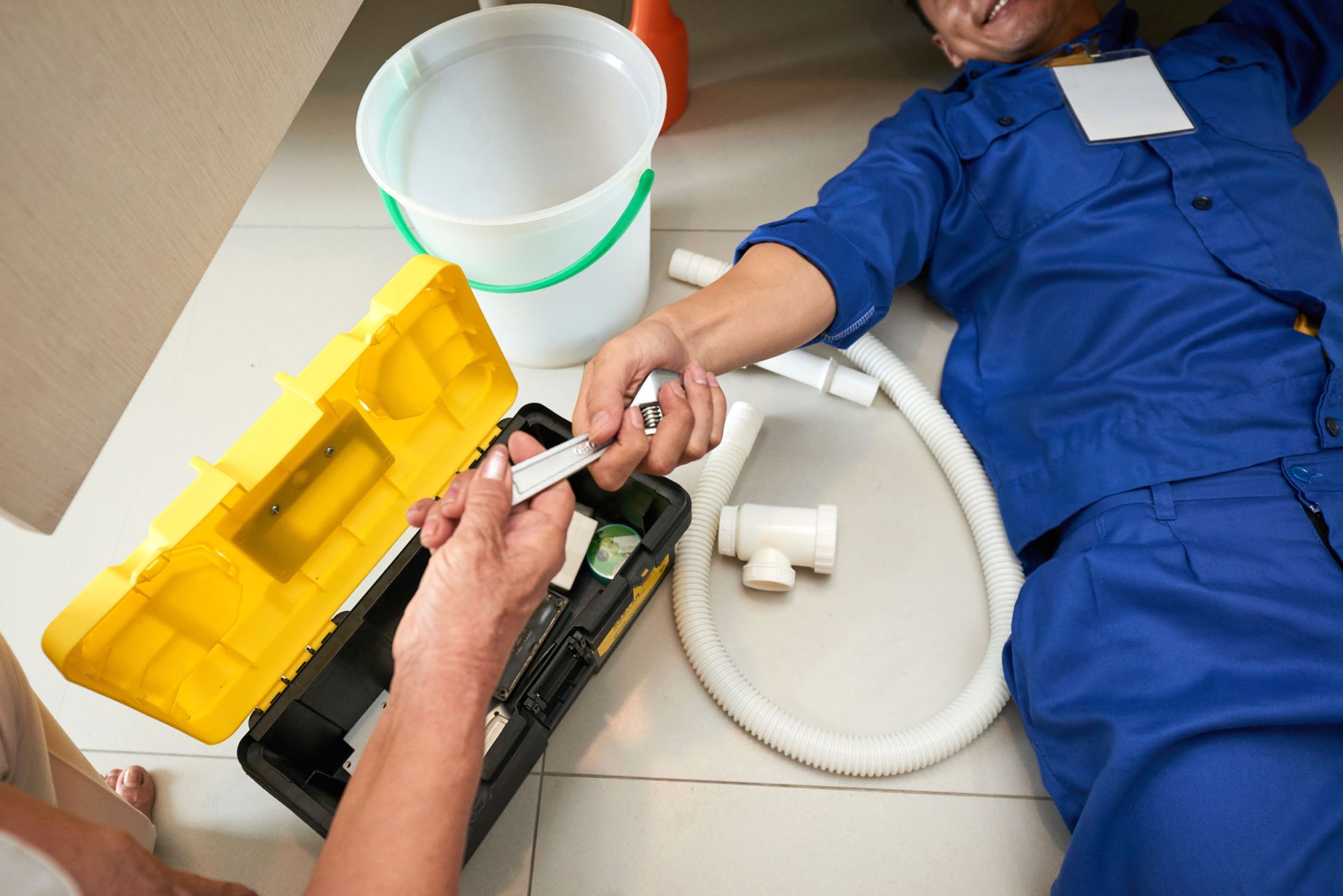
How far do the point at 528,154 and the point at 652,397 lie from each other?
49 centimetres

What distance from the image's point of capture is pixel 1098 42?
100cm

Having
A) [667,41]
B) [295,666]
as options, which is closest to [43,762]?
[295,666]

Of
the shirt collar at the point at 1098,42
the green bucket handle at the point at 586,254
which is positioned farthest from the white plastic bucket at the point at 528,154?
the shirt collar at the point at 1098,42

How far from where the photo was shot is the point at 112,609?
581 mm

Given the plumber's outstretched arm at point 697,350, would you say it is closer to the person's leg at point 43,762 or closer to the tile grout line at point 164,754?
the person's leg at point 43,762

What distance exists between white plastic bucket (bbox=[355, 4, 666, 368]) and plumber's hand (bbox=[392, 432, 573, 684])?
32cm

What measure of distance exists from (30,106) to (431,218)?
466mm

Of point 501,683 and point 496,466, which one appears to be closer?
point 496,466

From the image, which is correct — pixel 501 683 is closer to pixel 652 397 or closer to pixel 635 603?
pixel 635 603

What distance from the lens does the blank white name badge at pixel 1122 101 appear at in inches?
35.0

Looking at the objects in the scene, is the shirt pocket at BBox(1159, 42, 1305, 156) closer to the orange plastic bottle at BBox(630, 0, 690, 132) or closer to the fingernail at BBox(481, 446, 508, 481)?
the orange plastic bottle at BBox(630, 0, 690, 132)

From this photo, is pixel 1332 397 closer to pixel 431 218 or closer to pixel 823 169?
pixel 823 169

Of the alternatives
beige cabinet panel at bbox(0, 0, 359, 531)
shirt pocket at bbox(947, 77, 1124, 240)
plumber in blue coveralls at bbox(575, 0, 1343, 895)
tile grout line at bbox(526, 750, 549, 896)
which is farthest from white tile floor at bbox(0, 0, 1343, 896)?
beige cabinet panel at bbox(0, 0, 359, 531)

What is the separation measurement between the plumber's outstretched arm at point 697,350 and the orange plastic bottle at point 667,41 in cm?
44
